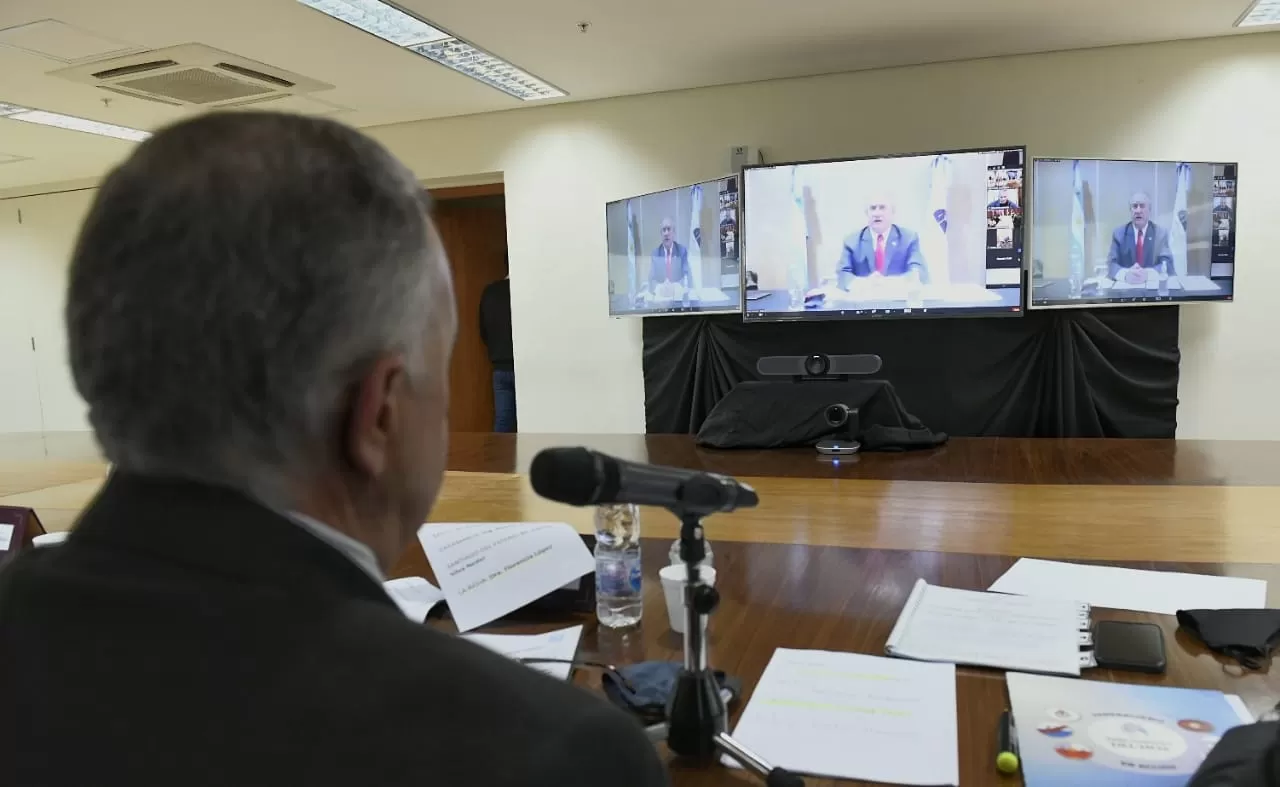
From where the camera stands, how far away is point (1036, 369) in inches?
163

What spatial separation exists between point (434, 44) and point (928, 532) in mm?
3308

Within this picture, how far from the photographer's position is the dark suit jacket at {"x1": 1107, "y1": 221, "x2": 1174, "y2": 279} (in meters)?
3.83

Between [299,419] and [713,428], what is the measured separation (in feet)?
8.12

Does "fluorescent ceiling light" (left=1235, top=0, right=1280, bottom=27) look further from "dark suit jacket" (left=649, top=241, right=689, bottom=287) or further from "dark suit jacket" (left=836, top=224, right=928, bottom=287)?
"dark suit jacket" (left=649, top=241, right=689, bottom=287)

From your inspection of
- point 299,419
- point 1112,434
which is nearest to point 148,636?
point 299,419

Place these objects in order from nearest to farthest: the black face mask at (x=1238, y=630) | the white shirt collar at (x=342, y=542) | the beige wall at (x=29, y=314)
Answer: the white shirt collar at (x=342, y=542), the black face mask at (x=1238, y=630), the beige wall at (x=29, y=314)

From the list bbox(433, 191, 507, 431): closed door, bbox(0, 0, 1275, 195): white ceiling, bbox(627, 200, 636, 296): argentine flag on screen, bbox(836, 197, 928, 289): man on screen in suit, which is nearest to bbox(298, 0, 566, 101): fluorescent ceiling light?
bbox(0, 0, 1275, 195): white ceiling

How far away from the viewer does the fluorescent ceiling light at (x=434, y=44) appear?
3.46 metres

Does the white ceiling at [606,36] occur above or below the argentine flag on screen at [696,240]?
above

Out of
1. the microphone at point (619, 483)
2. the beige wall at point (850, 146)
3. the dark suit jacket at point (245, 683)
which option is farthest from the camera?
the beige wall at point (850, 146)

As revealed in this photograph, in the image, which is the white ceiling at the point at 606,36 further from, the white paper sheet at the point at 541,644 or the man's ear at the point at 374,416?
the man's ear at the point at 374,416

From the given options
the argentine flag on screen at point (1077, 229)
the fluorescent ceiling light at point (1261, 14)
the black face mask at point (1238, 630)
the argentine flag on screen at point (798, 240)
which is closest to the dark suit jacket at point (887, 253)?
the argentine flag on screen at point (798, 240)

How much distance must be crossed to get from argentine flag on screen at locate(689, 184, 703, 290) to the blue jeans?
1.91 m

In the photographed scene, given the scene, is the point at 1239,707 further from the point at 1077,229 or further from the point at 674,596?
the point at 1077,229
